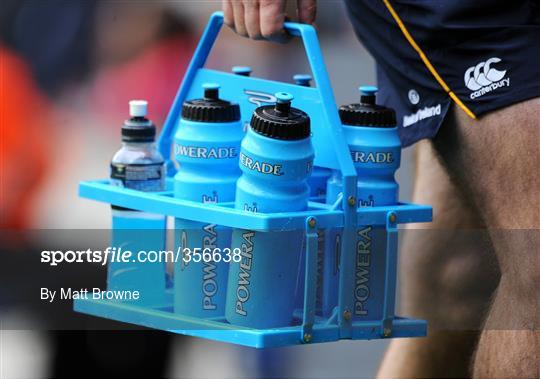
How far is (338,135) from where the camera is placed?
6.88ft

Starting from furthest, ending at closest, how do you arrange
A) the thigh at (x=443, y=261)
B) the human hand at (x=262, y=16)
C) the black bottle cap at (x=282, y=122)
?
the thigh at (x=443, y=261) < the human hand at (x=262, y=16) < the black bottle cap at (x=282, y=122)

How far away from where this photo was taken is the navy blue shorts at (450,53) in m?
2.04

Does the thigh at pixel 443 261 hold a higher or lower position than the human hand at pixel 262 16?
lower

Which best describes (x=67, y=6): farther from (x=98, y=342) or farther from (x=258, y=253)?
(x=258, y=253)

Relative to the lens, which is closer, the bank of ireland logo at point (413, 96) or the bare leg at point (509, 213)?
the bare leg at point (509, 213)

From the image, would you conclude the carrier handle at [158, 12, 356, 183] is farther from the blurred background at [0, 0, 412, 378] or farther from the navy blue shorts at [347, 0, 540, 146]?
the blurred background at [0, 0, 412, 378]

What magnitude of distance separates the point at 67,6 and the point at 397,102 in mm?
2241

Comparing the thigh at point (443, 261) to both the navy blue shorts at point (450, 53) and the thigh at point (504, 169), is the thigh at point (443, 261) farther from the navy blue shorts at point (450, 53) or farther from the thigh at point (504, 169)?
the thigh at point (504, 169)

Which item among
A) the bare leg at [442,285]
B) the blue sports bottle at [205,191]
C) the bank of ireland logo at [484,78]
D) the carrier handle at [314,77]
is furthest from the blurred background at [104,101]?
the bank of ireland logo at [484,78]

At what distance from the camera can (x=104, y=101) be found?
4336mm

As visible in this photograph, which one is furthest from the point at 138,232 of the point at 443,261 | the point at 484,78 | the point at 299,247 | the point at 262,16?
the point at 443,261

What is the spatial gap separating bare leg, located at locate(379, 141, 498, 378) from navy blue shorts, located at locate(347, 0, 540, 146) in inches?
14.5

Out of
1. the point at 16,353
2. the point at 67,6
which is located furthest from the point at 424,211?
the point at 67,6

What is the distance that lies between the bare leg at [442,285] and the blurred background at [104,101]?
49 cm
